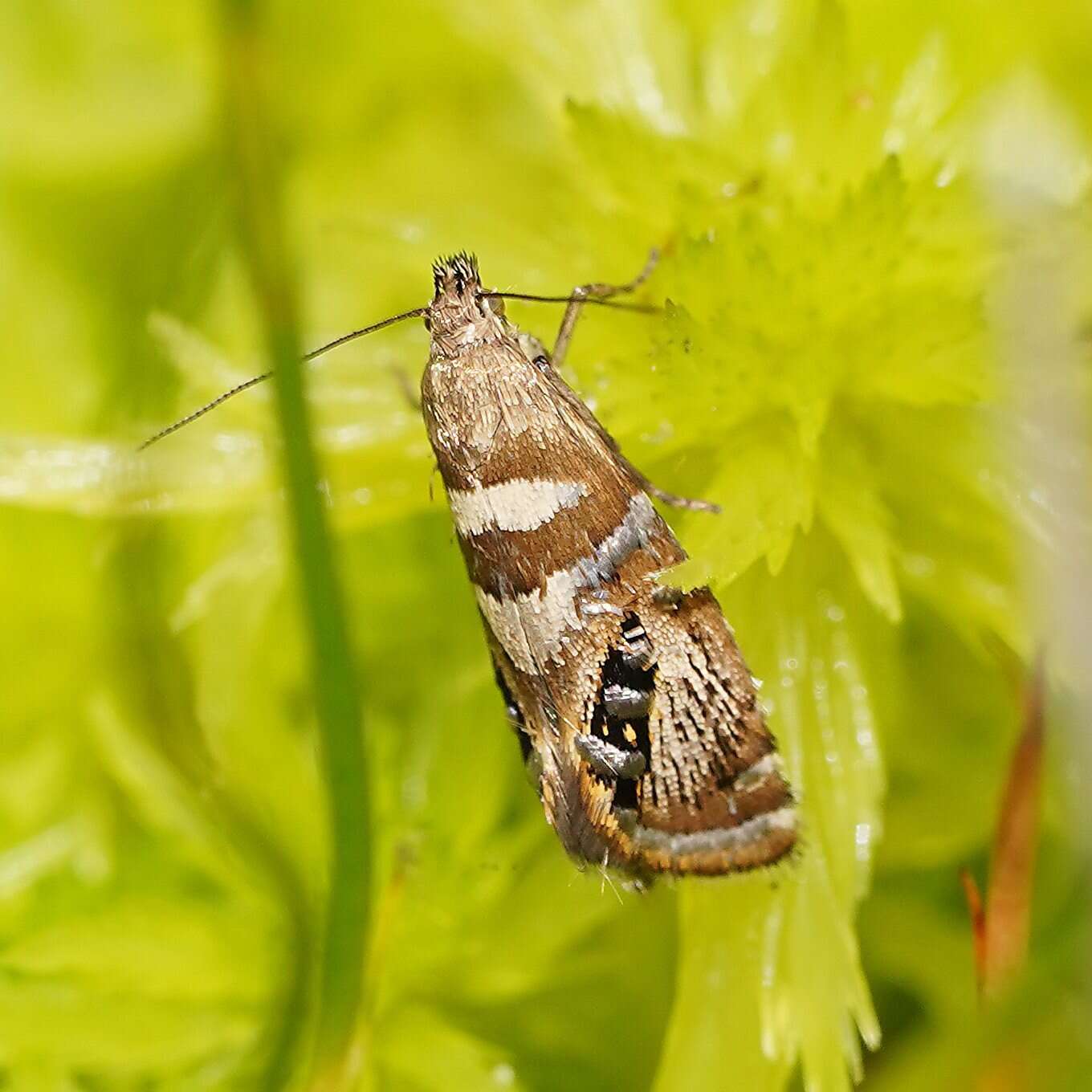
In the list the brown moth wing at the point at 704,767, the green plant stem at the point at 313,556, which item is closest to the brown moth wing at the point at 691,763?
the brown moth wing at the point at 704,767

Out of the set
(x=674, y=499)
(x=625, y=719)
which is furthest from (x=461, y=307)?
(x=625, y=719)

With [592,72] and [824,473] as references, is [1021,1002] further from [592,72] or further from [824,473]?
[592,72]

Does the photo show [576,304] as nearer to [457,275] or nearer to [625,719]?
[457,275]

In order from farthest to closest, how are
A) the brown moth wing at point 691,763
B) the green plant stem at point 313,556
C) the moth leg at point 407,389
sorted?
the moth leg at point 407,389
the brown moth wing at point 691,763
the green plant stem at point 313,556

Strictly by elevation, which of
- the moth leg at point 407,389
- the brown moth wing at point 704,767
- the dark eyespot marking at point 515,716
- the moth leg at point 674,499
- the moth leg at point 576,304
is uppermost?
the moth leg at point 407,389

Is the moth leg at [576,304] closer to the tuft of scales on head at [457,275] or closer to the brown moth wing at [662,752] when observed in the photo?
the tuft of scales on head at [457,275]

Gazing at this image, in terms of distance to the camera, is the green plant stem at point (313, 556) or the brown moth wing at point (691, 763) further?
the brown moth wing at point (691, 763)
